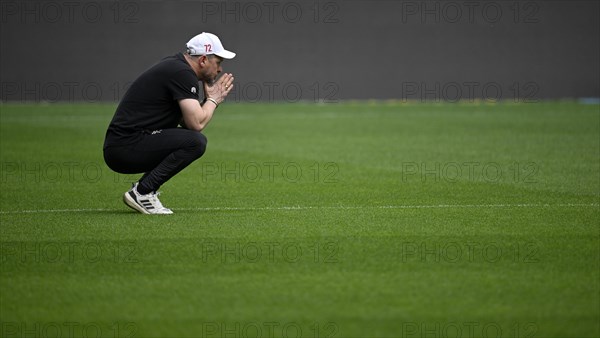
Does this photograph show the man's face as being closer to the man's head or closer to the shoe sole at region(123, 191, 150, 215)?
the man's head

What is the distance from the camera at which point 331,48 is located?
2588 cm

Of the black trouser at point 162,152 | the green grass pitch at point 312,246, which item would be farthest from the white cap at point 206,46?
the green grass pitch at point 312,246

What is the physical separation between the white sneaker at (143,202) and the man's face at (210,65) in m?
1.05

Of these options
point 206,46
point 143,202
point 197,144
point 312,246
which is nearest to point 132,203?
point 143,202

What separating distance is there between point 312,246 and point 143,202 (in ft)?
6.47

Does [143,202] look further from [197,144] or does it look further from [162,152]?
[197,144]

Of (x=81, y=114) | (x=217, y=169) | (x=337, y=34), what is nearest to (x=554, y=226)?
(x=217, y=169)

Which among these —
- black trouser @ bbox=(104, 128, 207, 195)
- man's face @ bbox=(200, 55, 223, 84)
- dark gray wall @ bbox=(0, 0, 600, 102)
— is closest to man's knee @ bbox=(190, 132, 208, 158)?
black trouser @ bbox=(104, 128, 207, 195)

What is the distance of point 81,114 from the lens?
2073 cm

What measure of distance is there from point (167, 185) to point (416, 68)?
16976 mm

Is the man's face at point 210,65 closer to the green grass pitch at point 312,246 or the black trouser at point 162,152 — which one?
the black trouser at point 162,152

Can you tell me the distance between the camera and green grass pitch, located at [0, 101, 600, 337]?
466 cm

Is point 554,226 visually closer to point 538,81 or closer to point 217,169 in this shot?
point 217,169

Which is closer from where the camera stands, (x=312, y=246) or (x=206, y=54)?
(x=312, y=246)
